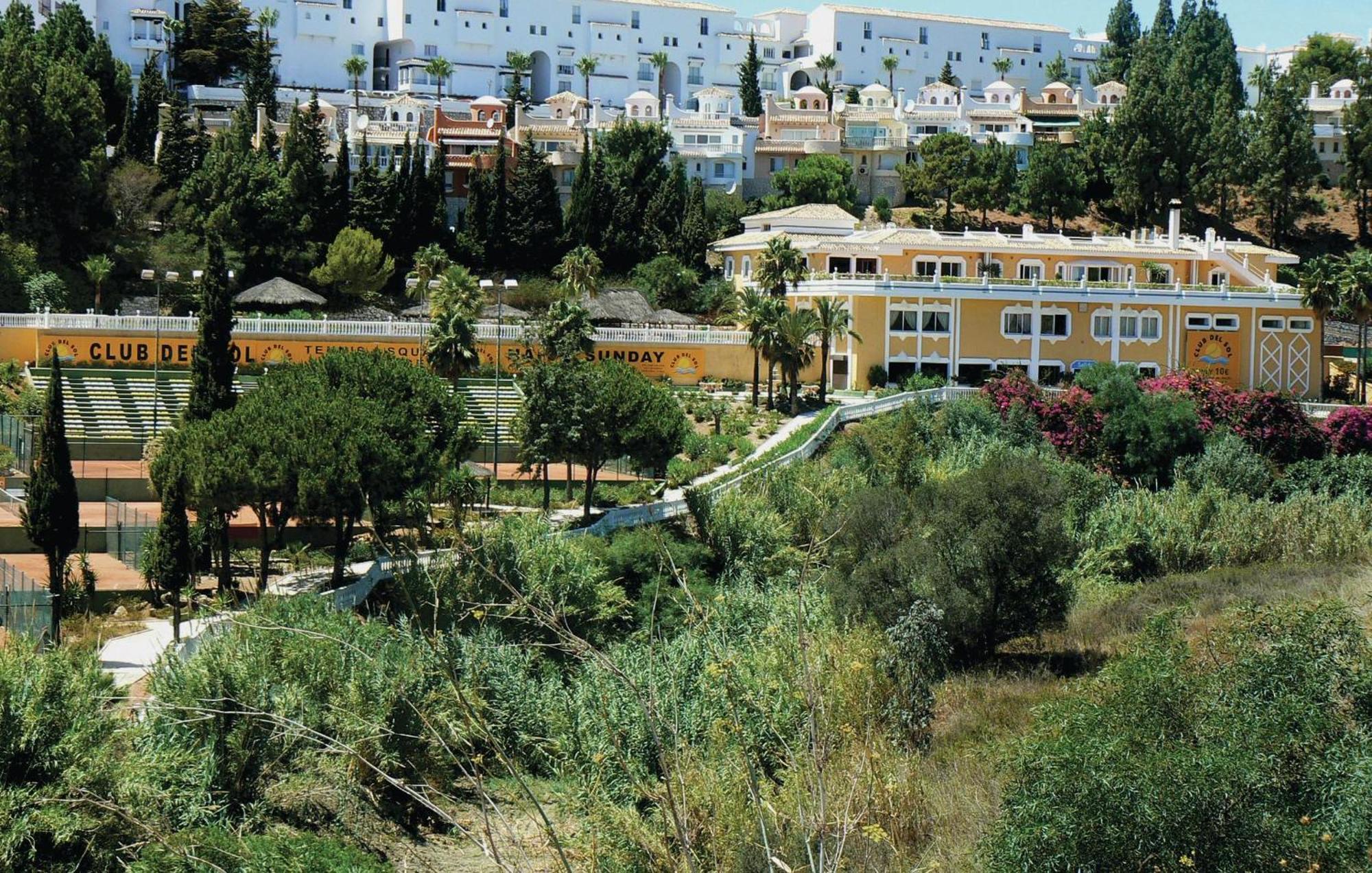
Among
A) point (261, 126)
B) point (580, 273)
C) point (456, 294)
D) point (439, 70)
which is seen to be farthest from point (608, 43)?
point (456, 294)

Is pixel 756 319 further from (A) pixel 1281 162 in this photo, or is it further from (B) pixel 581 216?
(A) pixel 1281 162

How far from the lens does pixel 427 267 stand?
57.2m

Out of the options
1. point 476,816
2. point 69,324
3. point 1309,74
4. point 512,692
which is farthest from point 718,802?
point 1309,74

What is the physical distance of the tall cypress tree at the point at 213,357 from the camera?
117 ft

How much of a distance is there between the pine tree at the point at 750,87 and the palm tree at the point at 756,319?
138 feet

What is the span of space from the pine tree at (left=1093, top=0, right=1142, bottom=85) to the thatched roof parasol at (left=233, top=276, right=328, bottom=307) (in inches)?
2724

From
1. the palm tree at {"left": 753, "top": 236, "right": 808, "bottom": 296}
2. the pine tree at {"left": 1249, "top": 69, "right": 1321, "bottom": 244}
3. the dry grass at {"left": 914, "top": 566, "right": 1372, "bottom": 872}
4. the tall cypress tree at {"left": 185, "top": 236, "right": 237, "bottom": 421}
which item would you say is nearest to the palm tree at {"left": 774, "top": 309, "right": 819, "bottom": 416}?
the palm tree at {"left": 753, "top": 236, "right": 808, "bottom": 296}

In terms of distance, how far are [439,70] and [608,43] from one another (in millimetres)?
12856

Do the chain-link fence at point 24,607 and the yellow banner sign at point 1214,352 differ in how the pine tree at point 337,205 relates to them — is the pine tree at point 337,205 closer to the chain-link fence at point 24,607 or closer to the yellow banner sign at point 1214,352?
the yellow banner sign at point 1214,352

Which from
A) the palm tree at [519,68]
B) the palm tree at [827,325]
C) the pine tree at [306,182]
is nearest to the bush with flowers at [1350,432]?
the palm tree at [827,325]

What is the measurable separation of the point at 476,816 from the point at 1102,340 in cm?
3701

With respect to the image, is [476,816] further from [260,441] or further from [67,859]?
[260,441]

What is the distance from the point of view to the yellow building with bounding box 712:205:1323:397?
5372 centimetres

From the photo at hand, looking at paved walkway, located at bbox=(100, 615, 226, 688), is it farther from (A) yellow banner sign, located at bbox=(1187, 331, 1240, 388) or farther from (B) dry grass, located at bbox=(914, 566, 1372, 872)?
(A) yellow banner sign, located at bbox=(1187, 331, 1240, 388)
